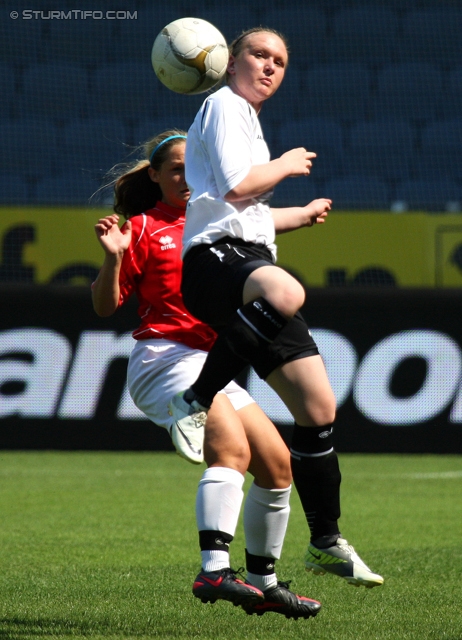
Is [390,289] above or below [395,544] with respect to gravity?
above

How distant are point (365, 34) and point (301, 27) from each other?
0.80m

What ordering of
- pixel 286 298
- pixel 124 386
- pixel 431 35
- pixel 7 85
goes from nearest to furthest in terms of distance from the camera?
1. pixel 286 298
2. pixel 124 386
3. pixel 7 85
4. pixel 431 35

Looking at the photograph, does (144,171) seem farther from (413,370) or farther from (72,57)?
(72,57)

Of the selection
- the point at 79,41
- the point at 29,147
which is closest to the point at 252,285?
the point at 29,147

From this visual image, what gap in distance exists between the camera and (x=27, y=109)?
36.0ft

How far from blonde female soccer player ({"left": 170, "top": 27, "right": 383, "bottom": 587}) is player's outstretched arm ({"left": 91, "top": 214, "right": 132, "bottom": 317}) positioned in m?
0.39

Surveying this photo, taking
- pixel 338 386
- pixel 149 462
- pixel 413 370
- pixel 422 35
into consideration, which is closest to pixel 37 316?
pixel 149 462

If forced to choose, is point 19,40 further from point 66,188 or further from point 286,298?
point 286,298

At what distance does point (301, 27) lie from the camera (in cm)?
1212

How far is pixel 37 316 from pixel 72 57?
4.32m

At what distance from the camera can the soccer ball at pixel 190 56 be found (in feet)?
11.9

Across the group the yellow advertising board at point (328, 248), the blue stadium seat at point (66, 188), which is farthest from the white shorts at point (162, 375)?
the blue stadium seat at point (66, 188)

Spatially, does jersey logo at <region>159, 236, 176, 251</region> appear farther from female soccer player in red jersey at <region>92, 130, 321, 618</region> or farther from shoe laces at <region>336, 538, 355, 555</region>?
shoe laces at <region>336, 538, 355, 555</region>

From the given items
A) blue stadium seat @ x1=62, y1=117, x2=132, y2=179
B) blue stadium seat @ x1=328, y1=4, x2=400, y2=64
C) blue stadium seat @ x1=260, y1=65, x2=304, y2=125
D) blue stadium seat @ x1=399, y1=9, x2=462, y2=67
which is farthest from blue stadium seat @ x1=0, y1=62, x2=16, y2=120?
blue stadium seat @ x1=399, y1=9, x2=462, y2=67
